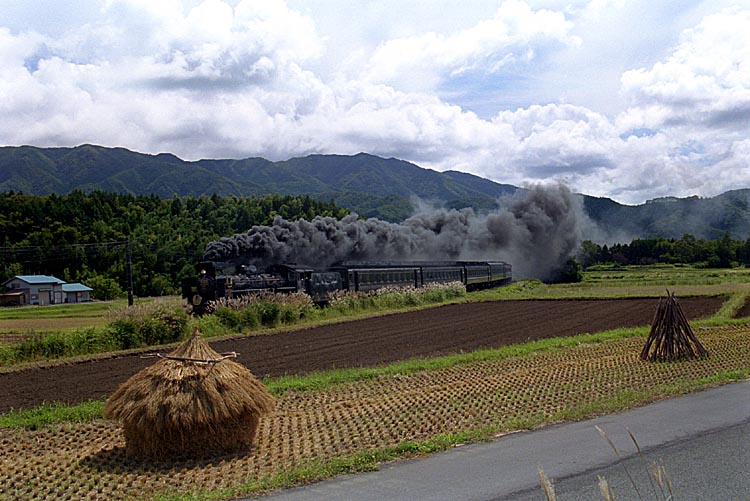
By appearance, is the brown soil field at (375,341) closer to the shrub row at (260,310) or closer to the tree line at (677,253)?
the shrub row at (260,310)

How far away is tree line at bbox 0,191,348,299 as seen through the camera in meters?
68.7

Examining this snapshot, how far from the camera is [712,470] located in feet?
24.2

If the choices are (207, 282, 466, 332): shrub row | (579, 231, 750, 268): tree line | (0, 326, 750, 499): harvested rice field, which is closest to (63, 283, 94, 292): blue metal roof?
(207, 282, 466, 332): shrub row

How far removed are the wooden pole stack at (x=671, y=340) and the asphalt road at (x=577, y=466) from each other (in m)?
6.13

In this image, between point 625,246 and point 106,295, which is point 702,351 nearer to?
point 106,295

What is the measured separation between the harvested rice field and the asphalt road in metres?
0.81

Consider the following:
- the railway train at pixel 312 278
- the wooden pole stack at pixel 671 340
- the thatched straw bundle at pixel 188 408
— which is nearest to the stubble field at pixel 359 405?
the thatched straw bundle at pixel 188 408

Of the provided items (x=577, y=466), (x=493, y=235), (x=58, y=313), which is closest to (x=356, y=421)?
(x=577, y=466)

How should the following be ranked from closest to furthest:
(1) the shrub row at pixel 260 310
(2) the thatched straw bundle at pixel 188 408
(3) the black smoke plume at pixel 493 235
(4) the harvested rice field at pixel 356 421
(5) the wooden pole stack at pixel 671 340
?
1. (4) the harvested rice field at pixel 356 421
2. (2) the thatched straw bundle at pixel 188 408
3. (5) the wooden pole stack at pixel 671 340
4. (1) the shrub row at pixel 260 310
5. (3) the black smoke plume at pixel 493 235

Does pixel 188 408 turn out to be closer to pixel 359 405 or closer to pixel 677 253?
pixel 359 405

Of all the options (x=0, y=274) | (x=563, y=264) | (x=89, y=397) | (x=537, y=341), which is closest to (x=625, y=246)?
(x=563, y=264)

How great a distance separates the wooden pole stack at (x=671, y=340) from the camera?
16031mm

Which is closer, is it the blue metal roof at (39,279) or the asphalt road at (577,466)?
the asphalt road at (577,466)

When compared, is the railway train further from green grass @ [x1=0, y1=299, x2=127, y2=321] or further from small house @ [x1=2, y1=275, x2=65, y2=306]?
small house @ [x1=2, y1=275, x2=65, y2=306]
